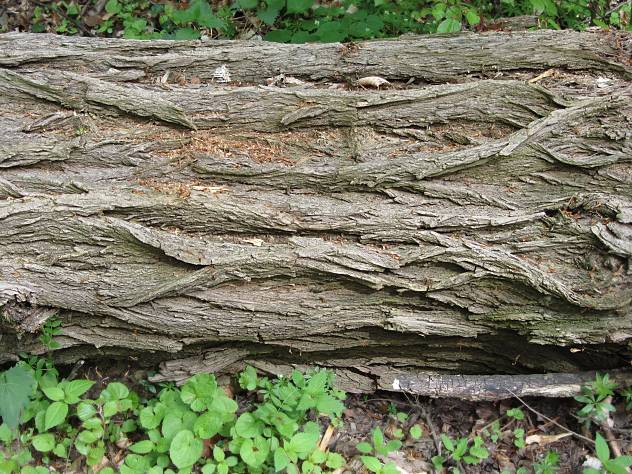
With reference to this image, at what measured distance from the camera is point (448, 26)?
3.34 meters

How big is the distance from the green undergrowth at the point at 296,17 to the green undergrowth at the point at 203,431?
2485 mm

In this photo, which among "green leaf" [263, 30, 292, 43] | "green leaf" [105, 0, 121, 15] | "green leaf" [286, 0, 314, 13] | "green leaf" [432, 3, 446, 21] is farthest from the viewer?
"green leaf" [105, 0, 121, 15]

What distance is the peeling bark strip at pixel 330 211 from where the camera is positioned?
2273 millimetres

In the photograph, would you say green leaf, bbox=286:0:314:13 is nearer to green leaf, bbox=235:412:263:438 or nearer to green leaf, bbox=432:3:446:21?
green leaf, bbox=432:3:446:21

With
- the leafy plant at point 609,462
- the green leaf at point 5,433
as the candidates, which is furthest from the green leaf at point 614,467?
the green leaf at point 5,433

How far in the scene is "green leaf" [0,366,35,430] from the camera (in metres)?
2.25

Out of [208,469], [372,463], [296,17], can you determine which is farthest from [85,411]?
[296,17]

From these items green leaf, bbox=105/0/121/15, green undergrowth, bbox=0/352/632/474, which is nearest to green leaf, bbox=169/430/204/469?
green undergrowth, bbox=0/352/632/474

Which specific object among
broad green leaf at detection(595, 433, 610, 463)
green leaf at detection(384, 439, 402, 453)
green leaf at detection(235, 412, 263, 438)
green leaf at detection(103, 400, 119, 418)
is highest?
green leaf at detection(103, 400, 119, 418)

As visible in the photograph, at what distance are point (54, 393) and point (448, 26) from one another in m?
3.00

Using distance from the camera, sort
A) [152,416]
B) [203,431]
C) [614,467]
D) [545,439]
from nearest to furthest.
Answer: [614,467] → [203,431] → [152,416] → [545,439]

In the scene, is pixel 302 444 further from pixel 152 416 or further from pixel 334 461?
pixel 152 416

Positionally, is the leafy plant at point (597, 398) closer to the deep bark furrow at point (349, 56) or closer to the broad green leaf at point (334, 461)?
the broad green leaf at point (334, 461)

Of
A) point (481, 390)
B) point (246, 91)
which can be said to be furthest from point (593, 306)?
point (246, 91)
